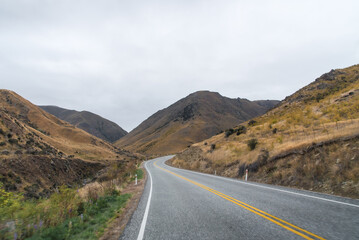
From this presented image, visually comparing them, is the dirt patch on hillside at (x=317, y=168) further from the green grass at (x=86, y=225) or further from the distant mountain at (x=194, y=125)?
the distant mountain at (x=194, y=125)

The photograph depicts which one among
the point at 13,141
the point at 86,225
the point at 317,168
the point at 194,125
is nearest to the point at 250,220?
the point at 86,225

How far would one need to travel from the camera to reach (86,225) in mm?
5816

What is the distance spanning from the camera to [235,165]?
20.3 meters

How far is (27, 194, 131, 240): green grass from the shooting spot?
4.66 m

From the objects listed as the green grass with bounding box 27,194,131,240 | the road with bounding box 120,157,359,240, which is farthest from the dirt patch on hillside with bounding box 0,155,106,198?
the road with bounding box 120,157,359,240

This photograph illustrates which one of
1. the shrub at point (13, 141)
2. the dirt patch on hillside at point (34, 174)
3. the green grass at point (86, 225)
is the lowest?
the dirt patch on hillside at point (34, 174)

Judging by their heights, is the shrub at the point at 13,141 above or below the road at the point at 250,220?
above

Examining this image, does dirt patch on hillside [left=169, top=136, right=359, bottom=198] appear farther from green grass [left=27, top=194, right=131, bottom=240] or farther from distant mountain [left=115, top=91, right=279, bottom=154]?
distant mountain [left=115, top=91, right=279, bottom=154]

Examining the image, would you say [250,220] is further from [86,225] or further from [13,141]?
[13,141]

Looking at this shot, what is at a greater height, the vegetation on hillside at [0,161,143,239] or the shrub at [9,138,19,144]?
the shrub at [9,138,19,144]

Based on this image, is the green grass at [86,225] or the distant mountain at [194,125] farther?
the distant mountain at [194,125]

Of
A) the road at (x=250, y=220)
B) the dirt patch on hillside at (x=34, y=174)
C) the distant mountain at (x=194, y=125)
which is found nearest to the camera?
the road at (x=250, y=220)

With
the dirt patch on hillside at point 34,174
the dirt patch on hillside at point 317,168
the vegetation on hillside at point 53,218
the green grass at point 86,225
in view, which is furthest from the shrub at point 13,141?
the dirt patch on hillside at point 317,168

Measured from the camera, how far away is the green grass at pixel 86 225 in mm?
4663
